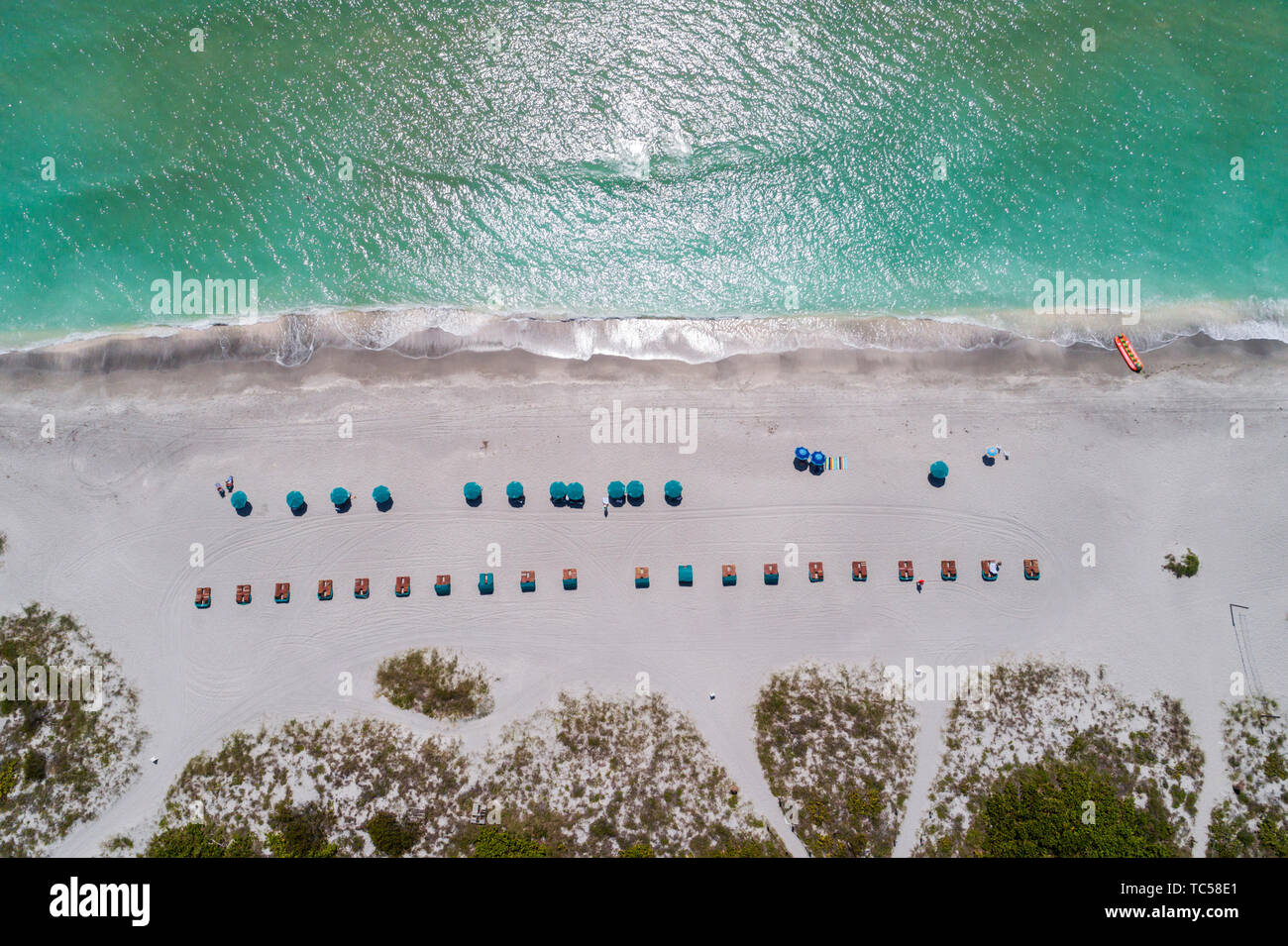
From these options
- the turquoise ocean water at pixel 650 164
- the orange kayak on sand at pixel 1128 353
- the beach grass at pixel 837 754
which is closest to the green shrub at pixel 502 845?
the beach grass at pixel 837 754

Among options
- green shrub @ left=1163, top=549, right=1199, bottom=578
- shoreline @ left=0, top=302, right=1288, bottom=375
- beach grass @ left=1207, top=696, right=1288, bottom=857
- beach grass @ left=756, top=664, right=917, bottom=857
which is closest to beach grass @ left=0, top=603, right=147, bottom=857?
shoreline @ left=0, top=302, right=1288, bottom=375

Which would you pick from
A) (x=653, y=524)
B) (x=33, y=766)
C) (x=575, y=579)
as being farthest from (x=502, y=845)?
(x=33, y=766)

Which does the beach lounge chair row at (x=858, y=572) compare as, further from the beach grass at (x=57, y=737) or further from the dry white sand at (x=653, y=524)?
the beach grass at (x=57, y=737)

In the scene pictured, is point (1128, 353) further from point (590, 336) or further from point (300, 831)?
point (300, 831)

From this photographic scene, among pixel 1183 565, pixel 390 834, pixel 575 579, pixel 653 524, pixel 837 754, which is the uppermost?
pixel 653 524

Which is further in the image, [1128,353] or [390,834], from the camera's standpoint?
[1128,353]

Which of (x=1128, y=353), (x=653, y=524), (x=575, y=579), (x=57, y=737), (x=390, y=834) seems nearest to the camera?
(x=390, y=834)

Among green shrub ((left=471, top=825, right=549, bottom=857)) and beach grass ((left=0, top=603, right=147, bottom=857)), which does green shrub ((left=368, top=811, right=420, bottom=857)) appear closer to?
green shrub ((left=471, top=825, right=549, bottom=857))
